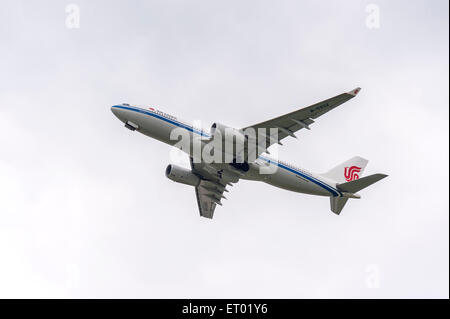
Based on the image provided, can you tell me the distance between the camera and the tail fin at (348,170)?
51.8 metres

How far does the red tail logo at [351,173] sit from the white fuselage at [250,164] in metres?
3.14

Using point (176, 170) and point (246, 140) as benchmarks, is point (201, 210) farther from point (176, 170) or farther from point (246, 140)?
point (246, 140)

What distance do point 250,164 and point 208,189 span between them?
868 centimetres

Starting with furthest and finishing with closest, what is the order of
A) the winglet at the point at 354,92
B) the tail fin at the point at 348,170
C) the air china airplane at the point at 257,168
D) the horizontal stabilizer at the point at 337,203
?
the tail fin at the point at 348,170
the horizontal stabilizer at the point at 337,203
the air china airplane at the point at 257,168
the winglet at the point at 354,92

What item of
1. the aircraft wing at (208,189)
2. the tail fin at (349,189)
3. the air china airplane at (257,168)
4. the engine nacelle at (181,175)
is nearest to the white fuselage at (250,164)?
the air china airplane at (257,168)

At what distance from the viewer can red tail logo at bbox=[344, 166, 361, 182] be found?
2053 inches

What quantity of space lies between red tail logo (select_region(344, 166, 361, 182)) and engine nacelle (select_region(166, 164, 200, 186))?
1357cm

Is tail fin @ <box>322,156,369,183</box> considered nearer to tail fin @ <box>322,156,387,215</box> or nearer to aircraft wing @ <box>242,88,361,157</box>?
tail fin @ <box>322,156,387,215</box>

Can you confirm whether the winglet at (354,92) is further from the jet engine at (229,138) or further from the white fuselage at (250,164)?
the white fuselage at (250,164)

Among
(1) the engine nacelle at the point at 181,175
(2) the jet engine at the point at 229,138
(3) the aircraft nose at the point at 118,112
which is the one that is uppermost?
(3) the aircraft nose at the point at 118,112

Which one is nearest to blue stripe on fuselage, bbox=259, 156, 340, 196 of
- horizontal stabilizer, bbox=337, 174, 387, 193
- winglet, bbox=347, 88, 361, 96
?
horizontal stabilizer, bbox=337, 174, 387, 193

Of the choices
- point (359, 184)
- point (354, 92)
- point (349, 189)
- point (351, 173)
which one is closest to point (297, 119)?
point (354, 92)

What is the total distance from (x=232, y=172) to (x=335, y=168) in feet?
36.6
